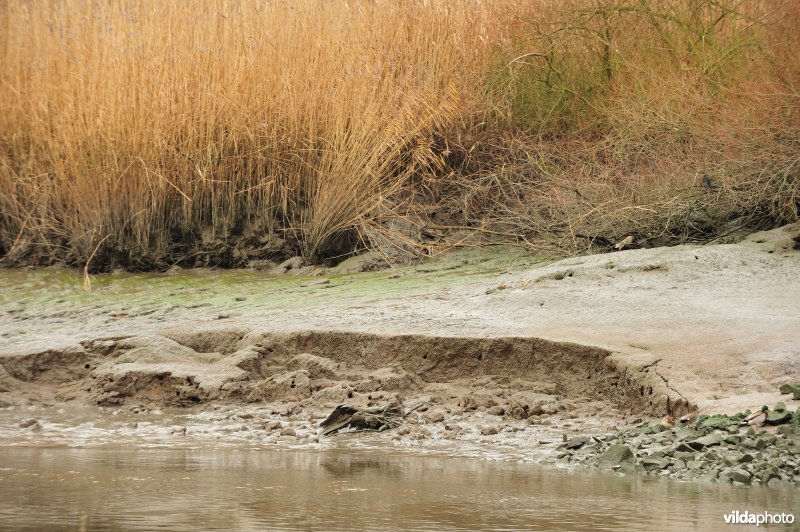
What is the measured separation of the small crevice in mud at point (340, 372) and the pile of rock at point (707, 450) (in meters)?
0.65

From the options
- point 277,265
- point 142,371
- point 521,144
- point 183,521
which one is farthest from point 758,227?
point 183,521

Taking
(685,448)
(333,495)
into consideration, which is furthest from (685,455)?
(333,495)

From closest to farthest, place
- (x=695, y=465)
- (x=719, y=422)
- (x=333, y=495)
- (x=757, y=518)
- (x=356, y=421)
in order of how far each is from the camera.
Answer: (x=757, y=518) < (x=333, y=495) < (x=695, y=465) < (x=719, y=422) < (x=356, y=421)

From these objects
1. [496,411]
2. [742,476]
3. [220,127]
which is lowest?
[496,411]

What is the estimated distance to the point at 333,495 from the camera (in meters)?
2.87

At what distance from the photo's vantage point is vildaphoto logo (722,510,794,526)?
259cm

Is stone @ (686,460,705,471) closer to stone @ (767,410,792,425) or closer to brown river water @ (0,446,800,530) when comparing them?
brown river water @ (0,446,800,530)

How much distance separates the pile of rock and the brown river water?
105 millimetres

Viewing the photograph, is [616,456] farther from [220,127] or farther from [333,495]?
[220,127]

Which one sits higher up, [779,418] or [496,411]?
[779,418]

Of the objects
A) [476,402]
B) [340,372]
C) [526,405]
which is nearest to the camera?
[526,405]

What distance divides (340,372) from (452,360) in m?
0.50

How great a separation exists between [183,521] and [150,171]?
5.06m

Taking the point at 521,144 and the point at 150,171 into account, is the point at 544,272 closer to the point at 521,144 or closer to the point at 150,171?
the point at 521,144
